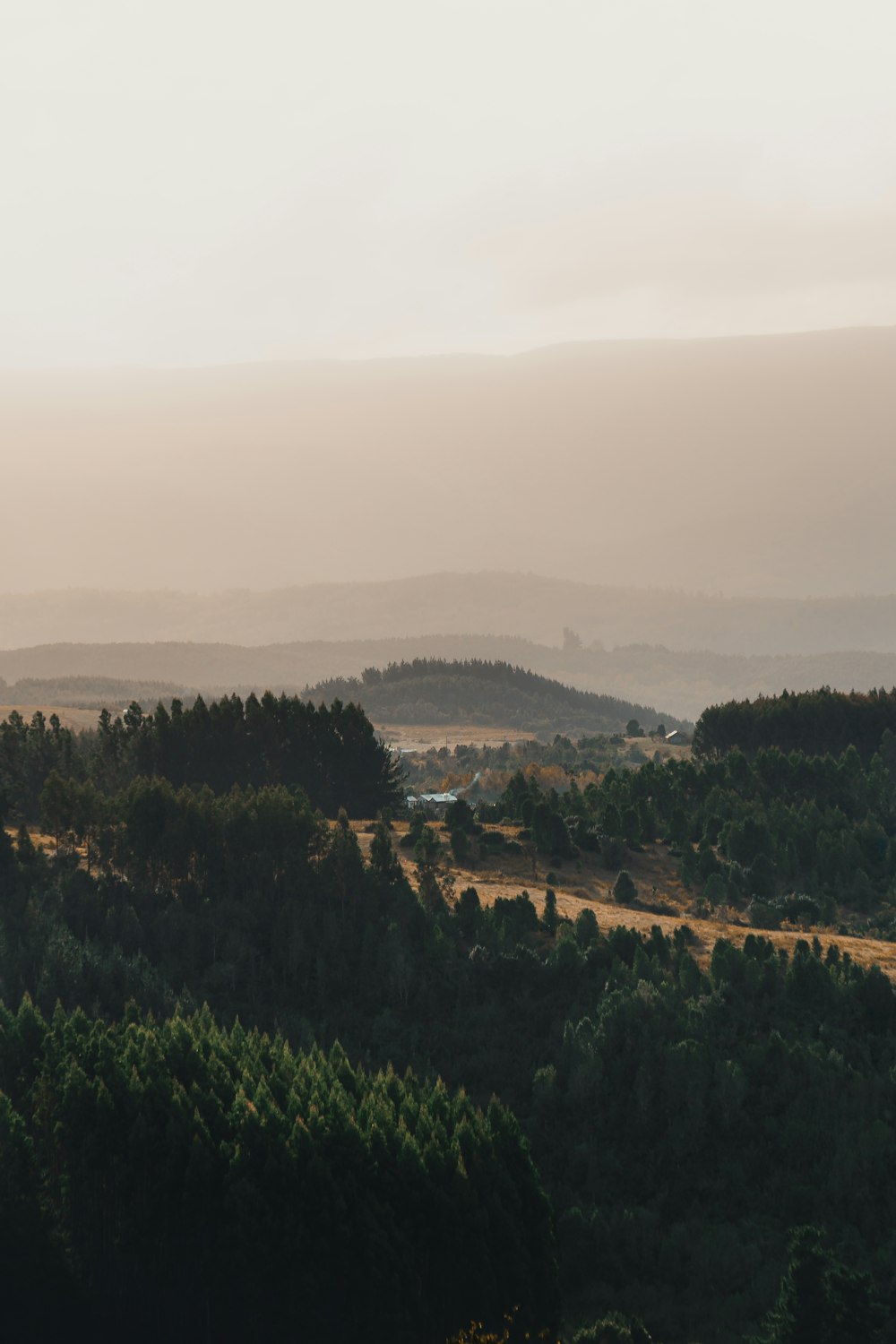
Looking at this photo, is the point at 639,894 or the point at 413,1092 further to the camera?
the point at 639,894

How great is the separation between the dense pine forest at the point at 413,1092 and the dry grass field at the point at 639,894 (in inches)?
74.4

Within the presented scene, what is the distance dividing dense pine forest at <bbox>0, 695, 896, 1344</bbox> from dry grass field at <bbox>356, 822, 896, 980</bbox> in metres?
1.89

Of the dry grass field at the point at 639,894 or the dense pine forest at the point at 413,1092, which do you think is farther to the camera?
the dry grass field at the point at 639,894

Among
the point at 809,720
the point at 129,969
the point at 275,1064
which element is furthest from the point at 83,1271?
the point at 809,720

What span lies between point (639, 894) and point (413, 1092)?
48.1 meters

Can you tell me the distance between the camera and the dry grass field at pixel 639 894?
85.7 m

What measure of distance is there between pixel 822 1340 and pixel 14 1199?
2666cm

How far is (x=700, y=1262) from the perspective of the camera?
5203cm

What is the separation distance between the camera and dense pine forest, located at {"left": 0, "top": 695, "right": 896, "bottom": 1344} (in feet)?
148

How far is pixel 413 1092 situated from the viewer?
56031 millimetres

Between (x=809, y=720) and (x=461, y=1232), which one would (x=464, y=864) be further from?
(x=809, y=720)

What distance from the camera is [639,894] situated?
333 ft

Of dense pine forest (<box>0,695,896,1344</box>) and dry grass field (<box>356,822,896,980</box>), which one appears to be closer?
dense pine forest (<box>0,695,896,1344</box>)

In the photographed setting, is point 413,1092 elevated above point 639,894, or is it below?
below
